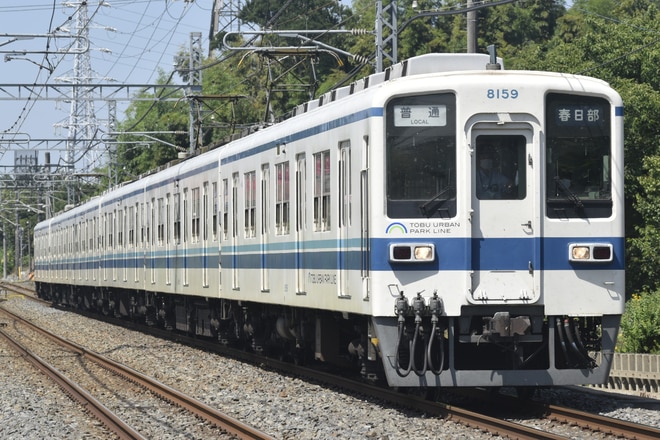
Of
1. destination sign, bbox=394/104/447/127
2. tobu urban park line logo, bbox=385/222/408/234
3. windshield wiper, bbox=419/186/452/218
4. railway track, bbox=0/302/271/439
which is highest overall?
destination sign, bbox=394/104/447/127

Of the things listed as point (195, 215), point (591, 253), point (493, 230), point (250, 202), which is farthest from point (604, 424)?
point (195, 215)

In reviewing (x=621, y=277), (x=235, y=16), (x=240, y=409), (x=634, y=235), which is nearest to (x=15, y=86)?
(x=235, y=16)

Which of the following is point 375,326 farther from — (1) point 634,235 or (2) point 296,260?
(1) point 634,235

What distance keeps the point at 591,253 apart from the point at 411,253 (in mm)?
1623

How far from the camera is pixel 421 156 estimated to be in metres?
11.5

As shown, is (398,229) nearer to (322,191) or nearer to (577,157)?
(577,157)

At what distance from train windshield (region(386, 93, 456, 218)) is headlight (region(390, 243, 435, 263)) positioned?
0.90 feet

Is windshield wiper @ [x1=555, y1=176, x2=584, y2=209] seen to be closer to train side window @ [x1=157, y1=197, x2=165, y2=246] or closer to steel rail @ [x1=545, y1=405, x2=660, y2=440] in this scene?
steel rail @ [x1=545, y1=405, x2=660, y2=440]

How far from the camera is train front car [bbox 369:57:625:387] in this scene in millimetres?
11273

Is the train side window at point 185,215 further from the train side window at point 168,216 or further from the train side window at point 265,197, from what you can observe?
the train side window at point 265,197

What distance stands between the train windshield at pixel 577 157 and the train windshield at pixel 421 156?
892mm

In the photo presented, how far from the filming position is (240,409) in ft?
41.4

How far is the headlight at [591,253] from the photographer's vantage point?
37.7 ft

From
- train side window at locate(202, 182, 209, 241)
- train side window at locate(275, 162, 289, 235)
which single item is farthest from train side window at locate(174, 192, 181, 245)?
train side window at locate(275, 162, 289, 235)
